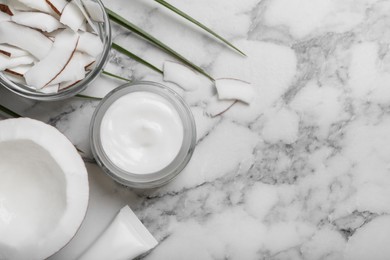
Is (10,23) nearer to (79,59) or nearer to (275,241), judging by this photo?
(79,59)

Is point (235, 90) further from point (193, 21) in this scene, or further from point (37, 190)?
point (37, 190)

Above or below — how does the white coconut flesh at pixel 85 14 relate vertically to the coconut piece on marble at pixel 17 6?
above

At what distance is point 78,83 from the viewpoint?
80 centimetres

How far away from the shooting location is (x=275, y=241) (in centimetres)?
88

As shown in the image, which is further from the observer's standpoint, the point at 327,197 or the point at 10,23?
the point at 327,197

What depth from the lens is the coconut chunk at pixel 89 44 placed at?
2.61ft

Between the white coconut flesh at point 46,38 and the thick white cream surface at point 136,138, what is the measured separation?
0.07 m

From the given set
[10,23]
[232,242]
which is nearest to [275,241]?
[232,242]

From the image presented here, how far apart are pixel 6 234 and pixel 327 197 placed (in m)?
0.42

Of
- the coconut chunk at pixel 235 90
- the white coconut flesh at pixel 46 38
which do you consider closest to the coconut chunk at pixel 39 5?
the white coconut flesh at pixel 46 38

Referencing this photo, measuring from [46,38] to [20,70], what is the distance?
0.05 m

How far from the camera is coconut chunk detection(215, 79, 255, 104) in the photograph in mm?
861

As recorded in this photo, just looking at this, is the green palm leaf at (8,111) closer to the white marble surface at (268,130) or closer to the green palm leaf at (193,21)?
the white marble surface at (268,130)

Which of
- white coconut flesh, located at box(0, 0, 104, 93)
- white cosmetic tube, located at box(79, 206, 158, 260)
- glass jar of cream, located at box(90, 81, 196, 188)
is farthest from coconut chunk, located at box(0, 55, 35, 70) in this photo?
white cosmetic tube, located at box(79, 206, 158, 260)
